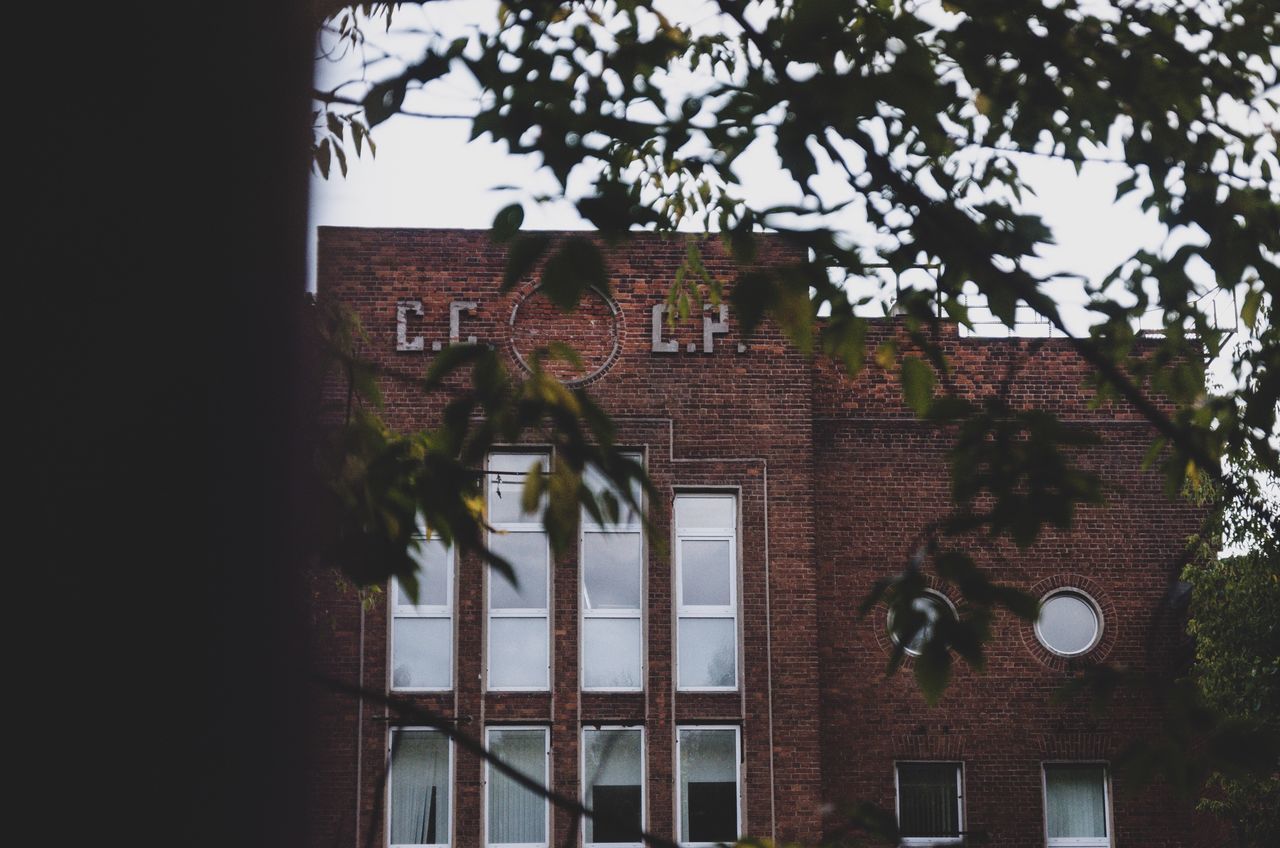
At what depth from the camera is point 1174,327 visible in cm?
370

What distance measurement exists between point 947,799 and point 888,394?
4.94 metres

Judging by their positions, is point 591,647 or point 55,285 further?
point 591,647

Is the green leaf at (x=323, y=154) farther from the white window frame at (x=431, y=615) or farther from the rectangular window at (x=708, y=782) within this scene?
the rectangular window at (x=708, y=782)

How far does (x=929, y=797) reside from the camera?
1692 cm

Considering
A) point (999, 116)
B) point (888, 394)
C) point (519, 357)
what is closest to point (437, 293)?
point (519, 357)

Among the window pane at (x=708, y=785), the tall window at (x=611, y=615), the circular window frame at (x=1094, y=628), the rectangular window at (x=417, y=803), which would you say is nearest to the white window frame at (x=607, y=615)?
the tall window at (x=611, y=615)

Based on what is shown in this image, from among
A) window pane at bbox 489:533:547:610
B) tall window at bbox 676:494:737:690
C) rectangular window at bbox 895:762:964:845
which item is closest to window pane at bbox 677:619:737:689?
tall window at bbox 676:494:737:690

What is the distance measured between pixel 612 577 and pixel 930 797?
4537mm

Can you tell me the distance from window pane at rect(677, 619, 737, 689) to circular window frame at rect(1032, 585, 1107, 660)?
3.72m

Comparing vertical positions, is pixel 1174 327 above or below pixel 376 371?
above

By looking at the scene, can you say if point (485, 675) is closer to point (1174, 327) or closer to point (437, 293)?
point (437, 293)

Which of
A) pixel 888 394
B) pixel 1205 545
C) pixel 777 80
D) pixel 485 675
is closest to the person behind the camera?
pixel 777 80

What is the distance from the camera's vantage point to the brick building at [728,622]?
1636 cm

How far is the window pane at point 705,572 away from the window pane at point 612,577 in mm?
583
